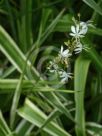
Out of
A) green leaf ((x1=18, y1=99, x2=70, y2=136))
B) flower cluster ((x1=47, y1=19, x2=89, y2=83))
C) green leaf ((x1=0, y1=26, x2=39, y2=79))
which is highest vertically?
flower cluster ((x1=47, y1=19, x2=89, y2=83))

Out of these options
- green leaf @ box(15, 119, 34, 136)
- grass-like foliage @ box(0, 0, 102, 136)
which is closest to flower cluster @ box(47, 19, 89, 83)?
grass-like foliage @ box(0, 0, 102, 136)

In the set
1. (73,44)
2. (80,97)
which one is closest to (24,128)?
(80,97)

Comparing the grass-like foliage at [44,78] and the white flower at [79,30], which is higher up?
the white flower at [79,30]

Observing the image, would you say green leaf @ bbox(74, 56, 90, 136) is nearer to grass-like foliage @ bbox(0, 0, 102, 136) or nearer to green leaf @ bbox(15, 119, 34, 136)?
grass-like foliage @ bbox(0, 0, 102, 136)

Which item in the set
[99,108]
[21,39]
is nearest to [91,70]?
[99,108]

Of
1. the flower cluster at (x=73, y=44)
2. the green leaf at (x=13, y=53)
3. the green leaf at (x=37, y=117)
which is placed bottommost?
the green leaf at (x=37, y=117)

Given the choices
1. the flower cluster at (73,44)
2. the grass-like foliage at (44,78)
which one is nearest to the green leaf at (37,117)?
the grass-like foliage at (44,78)

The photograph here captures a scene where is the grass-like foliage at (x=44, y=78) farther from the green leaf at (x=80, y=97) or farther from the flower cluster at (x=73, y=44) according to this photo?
the flower cluster at (x=73, y=44)

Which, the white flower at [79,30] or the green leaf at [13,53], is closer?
the white flower at [79,30]

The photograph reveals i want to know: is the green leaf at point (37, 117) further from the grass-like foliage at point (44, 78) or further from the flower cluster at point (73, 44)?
the flower cluster at point (73, 44)

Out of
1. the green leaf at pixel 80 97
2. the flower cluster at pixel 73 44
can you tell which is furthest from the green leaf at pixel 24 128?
the flower cluster at pixel 73 44
